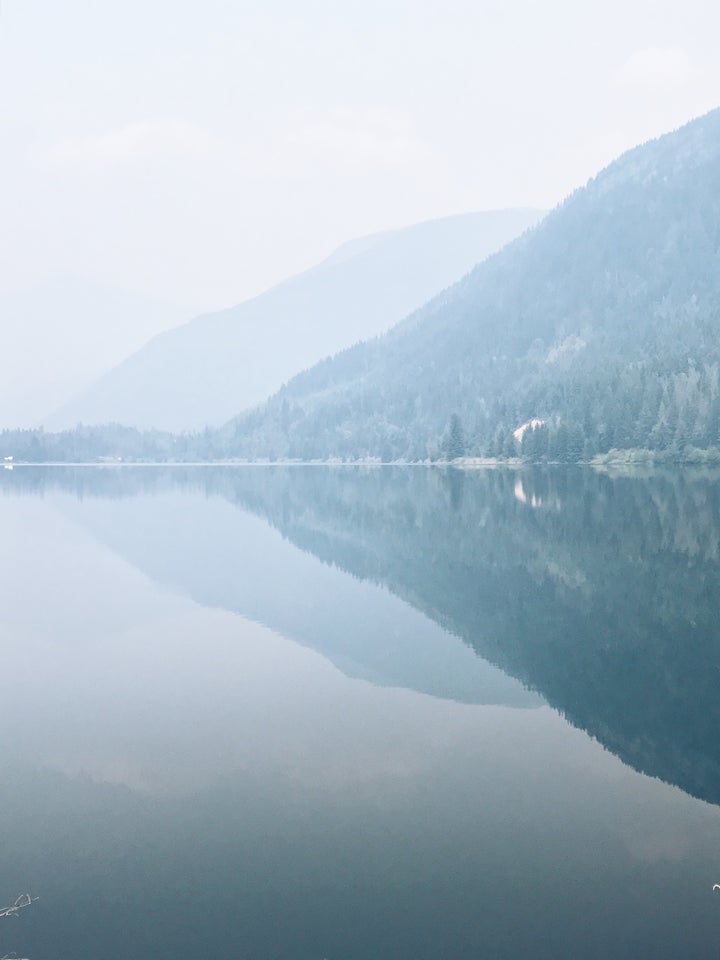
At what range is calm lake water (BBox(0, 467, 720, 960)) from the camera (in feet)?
43.6

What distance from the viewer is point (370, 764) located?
778 inches

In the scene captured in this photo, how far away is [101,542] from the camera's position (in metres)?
67.2

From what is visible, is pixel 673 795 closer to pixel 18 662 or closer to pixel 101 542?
pixel 18 662

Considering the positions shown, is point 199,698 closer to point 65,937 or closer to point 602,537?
point 65,937

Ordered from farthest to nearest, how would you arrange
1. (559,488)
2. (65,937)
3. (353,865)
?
(559,488), (353,865), (65,937)

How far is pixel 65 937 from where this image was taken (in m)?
13.1

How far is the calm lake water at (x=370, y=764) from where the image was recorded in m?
13.3

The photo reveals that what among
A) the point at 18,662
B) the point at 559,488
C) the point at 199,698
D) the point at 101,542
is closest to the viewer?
the point at 199,698

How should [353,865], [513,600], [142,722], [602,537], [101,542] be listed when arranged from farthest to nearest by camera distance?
[101,542] < [602,537] < [513,600] < [142,722] < [353,865]

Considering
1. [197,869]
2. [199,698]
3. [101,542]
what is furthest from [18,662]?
[101,542]

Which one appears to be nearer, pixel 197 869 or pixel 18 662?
pixel 197 869

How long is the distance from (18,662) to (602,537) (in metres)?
39.4

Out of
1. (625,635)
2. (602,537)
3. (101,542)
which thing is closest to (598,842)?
(625,635)

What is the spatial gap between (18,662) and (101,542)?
37316 mm
